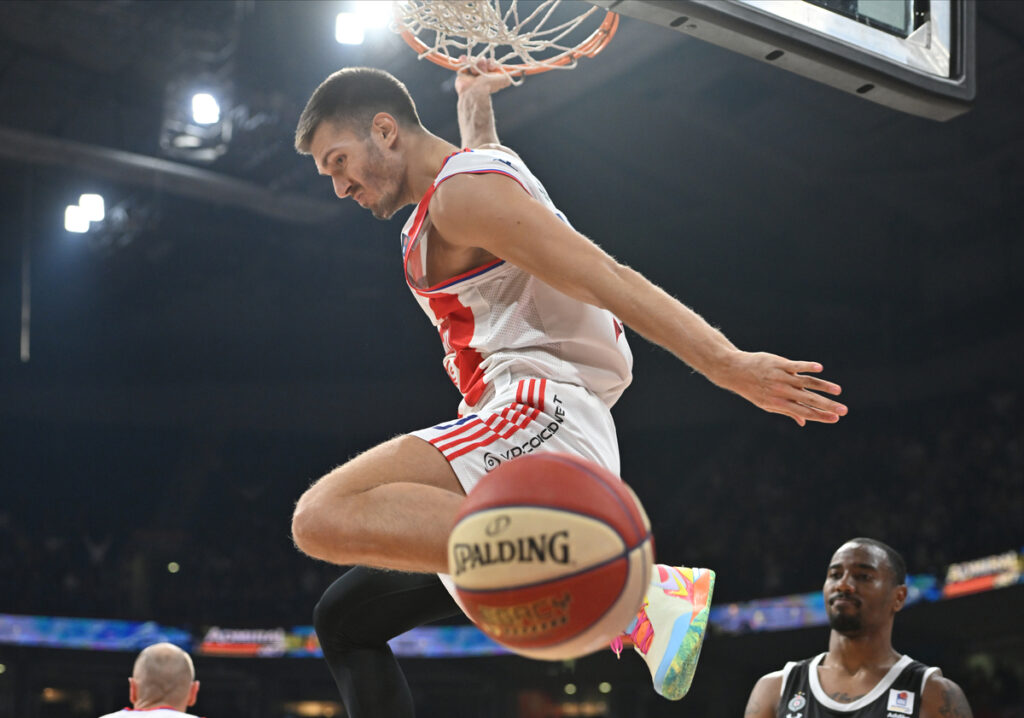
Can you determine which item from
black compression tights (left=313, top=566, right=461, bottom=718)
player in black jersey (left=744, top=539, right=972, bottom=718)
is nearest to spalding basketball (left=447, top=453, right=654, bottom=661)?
black compression tights (left=313, top=566, right=461, bottom=718)

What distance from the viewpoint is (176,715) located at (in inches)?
177

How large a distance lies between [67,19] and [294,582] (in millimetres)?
9346

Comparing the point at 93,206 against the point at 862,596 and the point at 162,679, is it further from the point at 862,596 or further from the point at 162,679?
the point at 862,596

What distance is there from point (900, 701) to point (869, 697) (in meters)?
0.12

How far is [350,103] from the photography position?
2.97m

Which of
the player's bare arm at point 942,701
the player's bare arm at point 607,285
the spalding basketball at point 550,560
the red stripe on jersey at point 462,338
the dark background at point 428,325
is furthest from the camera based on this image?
the dark background at point 428,325

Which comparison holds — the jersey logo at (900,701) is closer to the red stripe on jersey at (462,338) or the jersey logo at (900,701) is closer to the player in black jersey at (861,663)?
the player in black jersey at (861,663)

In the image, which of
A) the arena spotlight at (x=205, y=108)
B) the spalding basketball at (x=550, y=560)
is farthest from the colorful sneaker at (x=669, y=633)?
the arena spotlight at (x=205, y=108)

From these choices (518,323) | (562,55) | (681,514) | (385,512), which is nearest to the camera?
(385,512)

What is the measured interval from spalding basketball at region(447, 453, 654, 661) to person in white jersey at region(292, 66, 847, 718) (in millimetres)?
264

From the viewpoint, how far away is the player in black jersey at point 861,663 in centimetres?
438

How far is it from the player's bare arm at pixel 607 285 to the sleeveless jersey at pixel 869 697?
2378mm

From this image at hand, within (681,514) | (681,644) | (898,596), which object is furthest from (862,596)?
(681,514)

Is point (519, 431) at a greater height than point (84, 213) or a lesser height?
lesser
